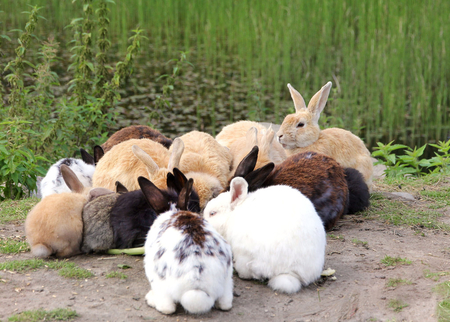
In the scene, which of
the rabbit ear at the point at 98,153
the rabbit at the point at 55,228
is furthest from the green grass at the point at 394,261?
the rabbit ear at the point at 98,153

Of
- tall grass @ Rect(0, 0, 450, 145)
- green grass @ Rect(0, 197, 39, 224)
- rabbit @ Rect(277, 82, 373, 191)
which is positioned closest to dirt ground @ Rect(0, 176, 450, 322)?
green grass @ Rect(0, 197, 39, 224)

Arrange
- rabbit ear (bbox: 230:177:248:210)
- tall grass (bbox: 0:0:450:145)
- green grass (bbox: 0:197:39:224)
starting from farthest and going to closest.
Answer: tall grass (bbox: 0:0:450:145)
green grass (bbox: 0:197:39:224)
rabbit ear (bbox: 230:177:248:210)

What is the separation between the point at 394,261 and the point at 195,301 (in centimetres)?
176

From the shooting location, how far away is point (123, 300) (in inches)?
130

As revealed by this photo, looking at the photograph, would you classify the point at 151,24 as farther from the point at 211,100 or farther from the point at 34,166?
the point at 34,166

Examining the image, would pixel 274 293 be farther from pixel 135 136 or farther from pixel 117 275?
pixel 135 136

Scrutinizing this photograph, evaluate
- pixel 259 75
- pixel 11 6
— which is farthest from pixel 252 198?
pixel 11 6

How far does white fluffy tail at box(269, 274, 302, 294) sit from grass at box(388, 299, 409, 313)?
61 cm

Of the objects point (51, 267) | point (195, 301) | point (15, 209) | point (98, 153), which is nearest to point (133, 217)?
point (51, 267)

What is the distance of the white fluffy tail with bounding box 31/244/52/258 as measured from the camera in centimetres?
387

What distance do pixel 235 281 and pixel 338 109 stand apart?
6.91 metres

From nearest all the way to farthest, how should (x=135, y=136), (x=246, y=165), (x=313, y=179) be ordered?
(x=246, y=165) → (x=313, y=179) → (x=135, y=136)

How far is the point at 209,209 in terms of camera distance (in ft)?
13.0

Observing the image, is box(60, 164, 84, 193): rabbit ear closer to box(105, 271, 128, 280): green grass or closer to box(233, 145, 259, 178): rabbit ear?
box(105, 271, 128, 280): green grass
